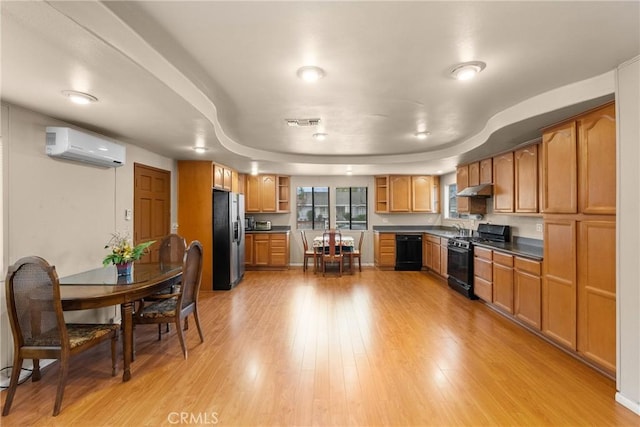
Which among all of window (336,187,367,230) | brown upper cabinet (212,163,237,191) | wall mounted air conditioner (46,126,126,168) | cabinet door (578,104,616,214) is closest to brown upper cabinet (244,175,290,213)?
brown upper cabinet (212,163,237,191)

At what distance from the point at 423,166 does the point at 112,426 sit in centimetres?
568

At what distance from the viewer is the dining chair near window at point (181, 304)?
2.88m

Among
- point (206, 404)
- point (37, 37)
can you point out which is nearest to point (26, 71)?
point (37, 37)

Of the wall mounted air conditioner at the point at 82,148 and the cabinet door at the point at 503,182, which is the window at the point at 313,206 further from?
the wall mounted air conditioner at the point at 82,148

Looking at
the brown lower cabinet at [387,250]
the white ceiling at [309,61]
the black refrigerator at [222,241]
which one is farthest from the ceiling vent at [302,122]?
the brown lower cabinet at [387,250]

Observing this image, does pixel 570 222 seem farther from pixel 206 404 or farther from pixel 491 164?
pixel 206 404

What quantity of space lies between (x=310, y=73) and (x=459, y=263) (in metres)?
4.02

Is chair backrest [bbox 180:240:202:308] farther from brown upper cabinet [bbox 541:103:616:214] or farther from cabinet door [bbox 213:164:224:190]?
brown upper cabinet [bbox 541:103:616:214]

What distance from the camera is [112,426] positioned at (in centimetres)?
198

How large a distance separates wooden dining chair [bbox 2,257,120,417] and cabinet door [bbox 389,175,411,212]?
630cm

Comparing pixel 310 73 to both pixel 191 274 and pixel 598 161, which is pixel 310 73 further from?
pixel 598 161

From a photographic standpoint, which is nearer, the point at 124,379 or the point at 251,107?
the point at 124,379

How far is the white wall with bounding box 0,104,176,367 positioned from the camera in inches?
97.3

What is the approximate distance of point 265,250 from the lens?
23.2 feet
